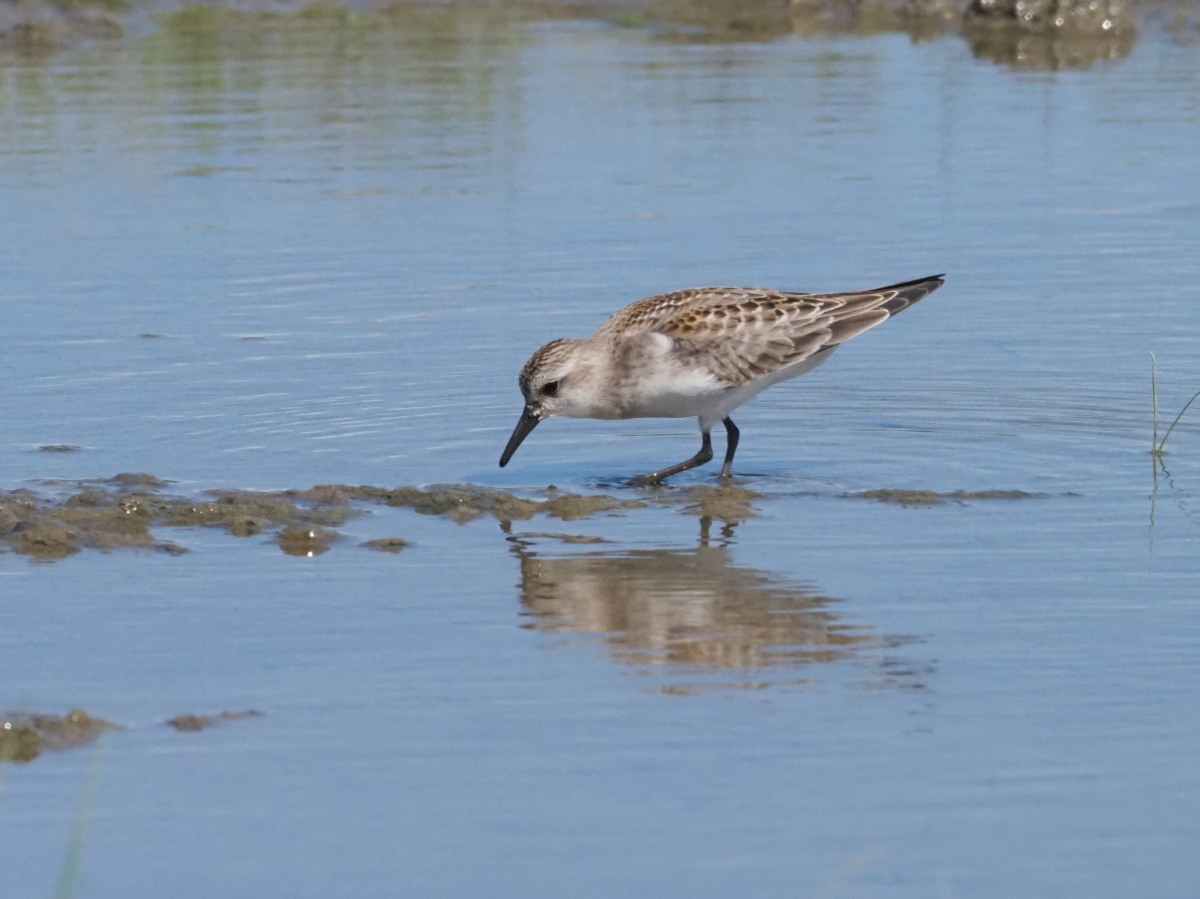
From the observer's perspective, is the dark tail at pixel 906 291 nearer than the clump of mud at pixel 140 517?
No

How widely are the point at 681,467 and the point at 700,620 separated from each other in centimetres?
261

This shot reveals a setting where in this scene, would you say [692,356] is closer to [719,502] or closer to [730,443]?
[730,443]

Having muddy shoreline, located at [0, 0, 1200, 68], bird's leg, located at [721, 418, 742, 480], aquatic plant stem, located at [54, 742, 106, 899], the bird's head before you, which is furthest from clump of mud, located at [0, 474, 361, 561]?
muddy shoreline, located at [0, 0, 1200, 68]

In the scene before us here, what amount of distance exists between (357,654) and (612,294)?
6.30m

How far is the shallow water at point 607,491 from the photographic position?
5.56 m

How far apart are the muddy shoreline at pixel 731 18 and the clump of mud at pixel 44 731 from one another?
716 inches

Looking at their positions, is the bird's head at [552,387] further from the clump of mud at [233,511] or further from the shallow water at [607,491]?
the clump of mud at [233,511]

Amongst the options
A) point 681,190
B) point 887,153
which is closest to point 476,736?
point 681,190

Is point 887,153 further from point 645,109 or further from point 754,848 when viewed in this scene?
point 754,848

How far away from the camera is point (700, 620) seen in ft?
24.6

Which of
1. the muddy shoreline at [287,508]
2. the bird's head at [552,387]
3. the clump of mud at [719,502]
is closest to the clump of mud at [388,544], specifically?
the muddy shoreline at [287,508]

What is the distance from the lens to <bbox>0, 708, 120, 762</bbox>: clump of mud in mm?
6148

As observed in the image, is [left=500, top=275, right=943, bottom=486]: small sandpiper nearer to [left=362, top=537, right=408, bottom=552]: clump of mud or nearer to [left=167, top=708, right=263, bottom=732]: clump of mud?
[left=362, top=537, right=408, bottom=552]: clump of mud

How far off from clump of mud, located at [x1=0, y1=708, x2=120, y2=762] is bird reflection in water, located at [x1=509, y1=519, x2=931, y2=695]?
5.74 ft
